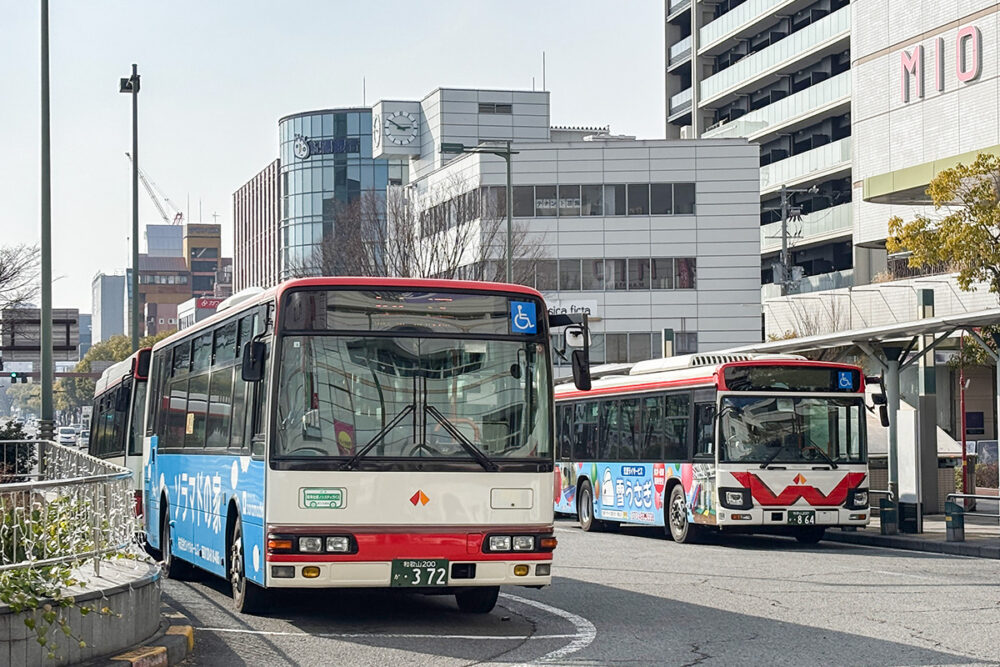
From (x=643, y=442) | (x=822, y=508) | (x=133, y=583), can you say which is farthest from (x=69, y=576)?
(x=643, y=442)

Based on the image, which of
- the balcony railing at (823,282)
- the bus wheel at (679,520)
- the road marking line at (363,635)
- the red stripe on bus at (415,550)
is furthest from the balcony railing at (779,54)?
the road marking line at (363,635)

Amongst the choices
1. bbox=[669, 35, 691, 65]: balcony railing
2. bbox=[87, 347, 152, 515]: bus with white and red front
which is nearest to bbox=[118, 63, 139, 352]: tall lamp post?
bbox=[87, 347, 152, 515]: bus with white and red front

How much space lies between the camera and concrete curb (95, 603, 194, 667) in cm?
952

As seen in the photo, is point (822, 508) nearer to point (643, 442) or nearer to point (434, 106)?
point (643, 442)

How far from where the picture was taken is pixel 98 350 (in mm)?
150375

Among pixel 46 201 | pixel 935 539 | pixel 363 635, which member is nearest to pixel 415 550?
pixel 363 635

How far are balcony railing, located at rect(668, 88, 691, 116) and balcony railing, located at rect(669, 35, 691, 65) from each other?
1766 millimetres

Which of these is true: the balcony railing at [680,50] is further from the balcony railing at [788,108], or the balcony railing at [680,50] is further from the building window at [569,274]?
the building window at [569,274]

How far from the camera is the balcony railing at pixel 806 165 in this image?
208 ft

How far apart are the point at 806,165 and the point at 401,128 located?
41.0 m

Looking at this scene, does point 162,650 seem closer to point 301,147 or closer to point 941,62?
point 941,62

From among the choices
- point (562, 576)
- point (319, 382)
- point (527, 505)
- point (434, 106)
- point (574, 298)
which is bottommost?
point (562, 576)

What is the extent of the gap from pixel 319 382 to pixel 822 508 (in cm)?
1256

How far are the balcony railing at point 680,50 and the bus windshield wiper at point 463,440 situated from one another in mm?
70258
